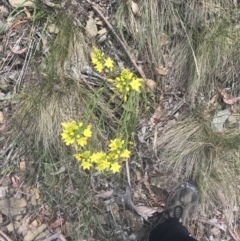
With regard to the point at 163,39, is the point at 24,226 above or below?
below

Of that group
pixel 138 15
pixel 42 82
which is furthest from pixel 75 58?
pixel 138 15

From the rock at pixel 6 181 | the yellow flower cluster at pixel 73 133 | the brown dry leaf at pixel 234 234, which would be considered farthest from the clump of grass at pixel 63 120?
the brown dry leaf at pixel 234 234

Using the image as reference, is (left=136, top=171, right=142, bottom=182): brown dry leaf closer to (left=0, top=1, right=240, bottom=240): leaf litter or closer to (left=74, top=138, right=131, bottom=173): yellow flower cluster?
(left=0, top=1, right=240, bottom=240): leaf litter

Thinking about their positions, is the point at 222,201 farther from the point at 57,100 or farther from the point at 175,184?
the point at 57,100

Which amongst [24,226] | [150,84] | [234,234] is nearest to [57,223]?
[24,226]

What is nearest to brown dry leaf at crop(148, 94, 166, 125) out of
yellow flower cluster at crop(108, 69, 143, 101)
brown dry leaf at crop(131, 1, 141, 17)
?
yellow flower cluster at crop(108, 69, 143, 101)

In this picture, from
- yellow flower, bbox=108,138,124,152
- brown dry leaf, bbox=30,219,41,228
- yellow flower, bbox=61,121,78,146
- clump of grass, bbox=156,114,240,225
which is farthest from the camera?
clump of grass, bbox=156,114,240,225

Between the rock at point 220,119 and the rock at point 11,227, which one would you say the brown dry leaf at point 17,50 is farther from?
the rock at point 220,119

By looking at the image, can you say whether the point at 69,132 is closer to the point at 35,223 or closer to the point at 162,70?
the point at 35,223
